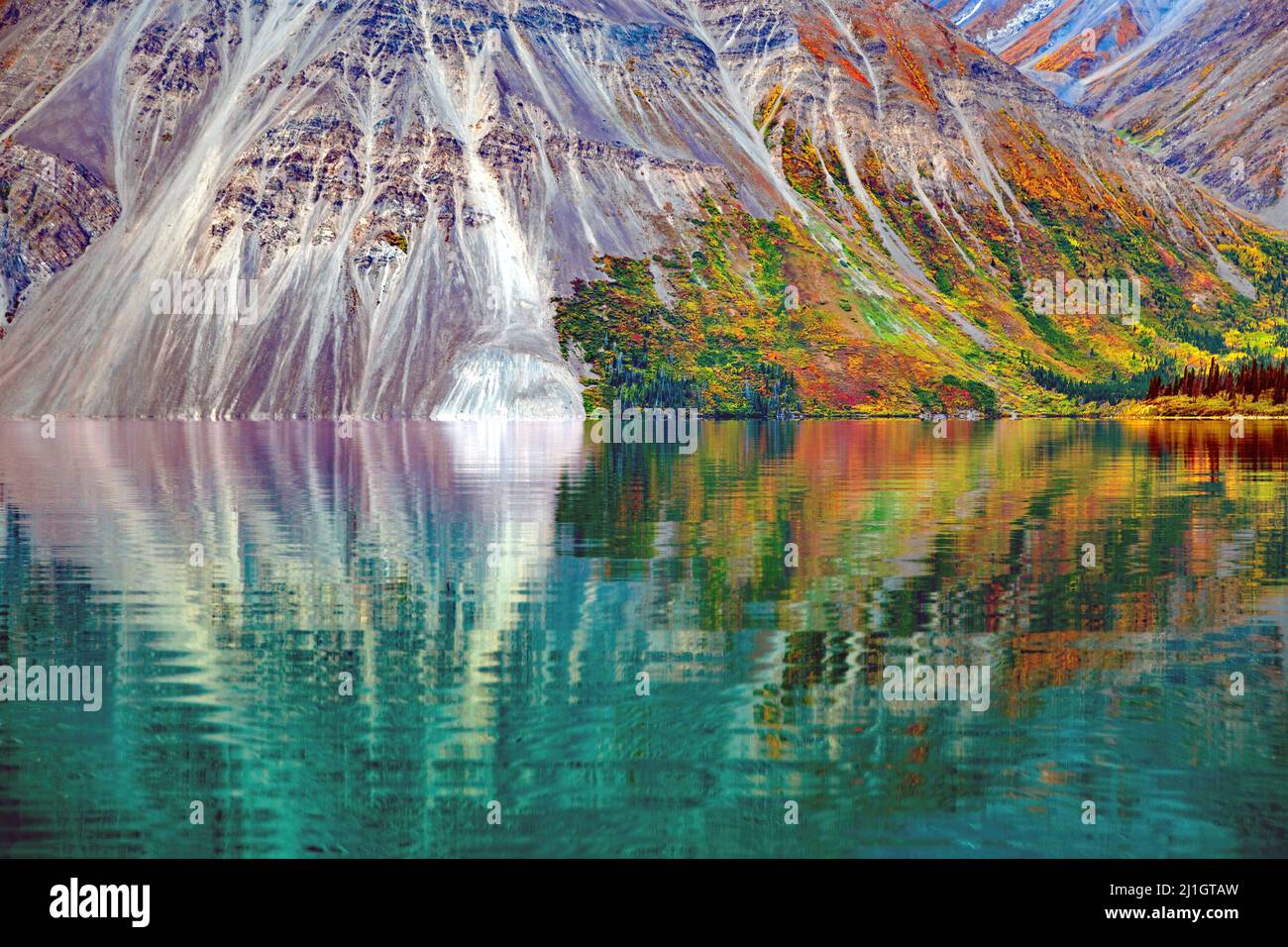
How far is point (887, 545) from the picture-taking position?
205 ft

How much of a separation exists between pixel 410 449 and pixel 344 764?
389 feet

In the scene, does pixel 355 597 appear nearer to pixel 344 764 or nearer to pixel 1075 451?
pixel 344 764

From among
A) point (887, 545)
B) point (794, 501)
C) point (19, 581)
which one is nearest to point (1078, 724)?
point (887, 545)

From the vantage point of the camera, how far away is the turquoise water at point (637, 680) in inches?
1069

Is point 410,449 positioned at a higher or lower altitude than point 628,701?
higher

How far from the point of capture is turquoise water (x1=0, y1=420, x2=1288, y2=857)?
1069 inches

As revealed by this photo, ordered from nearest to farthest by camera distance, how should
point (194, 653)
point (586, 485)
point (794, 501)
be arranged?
point (194, 653) → point (794, 501) → point (586, 485)

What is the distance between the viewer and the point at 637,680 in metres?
37.0
